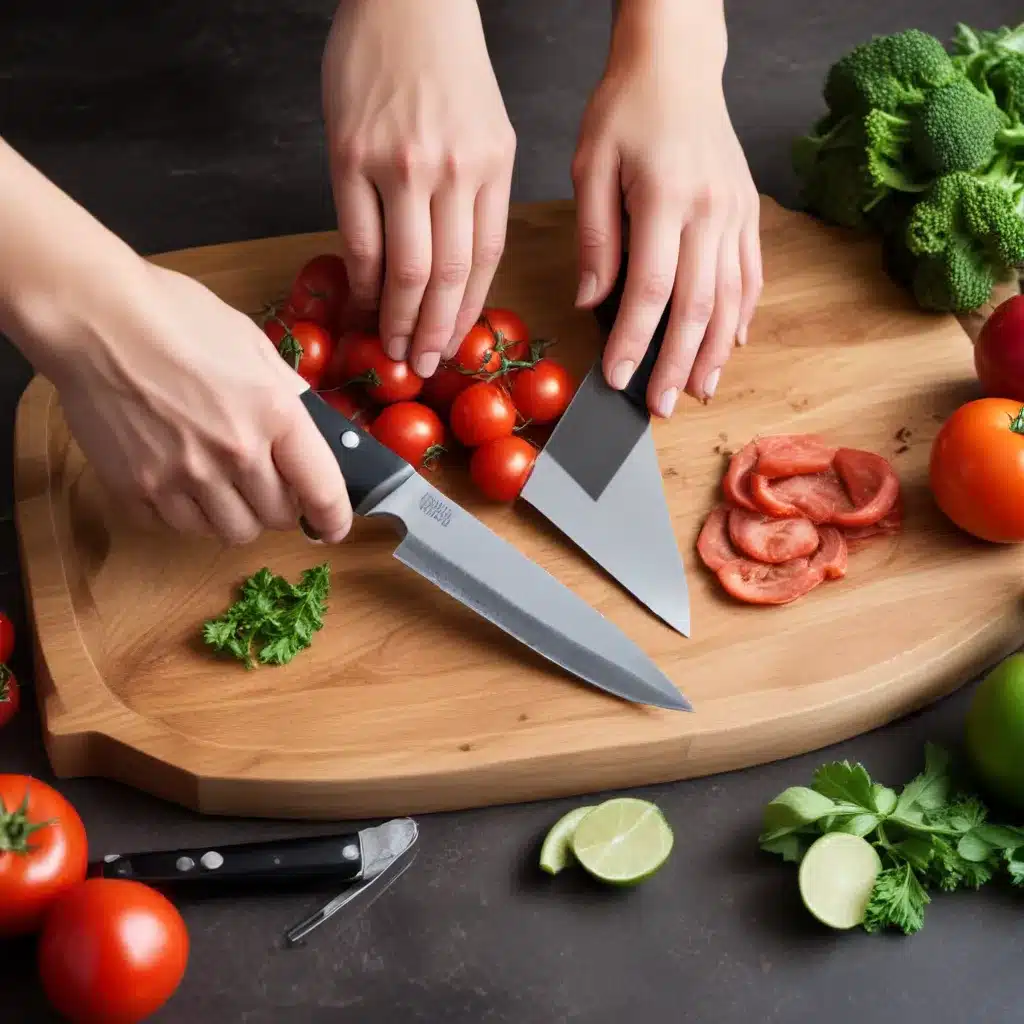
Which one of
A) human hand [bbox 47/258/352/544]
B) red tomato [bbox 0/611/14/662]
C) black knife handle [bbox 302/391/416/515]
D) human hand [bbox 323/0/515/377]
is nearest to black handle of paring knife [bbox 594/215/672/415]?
human hand [bbox 323/0/515/377]

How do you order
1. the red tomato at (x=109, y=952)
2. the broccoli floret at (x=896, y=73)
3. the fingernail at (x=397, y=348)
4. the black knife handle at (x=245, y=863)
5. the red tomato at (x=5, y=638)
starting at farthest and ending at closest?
the broccoli floret at (x=896, y=73) → the fingernail at (x=397, y=348) → the red tomato at (x=5, y=638) → the black knife handle at (x=245, y=863) → the red tomato at (x=109, y=952)

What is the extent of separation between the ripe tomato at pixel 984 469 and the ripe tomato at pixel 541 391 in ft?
1.89

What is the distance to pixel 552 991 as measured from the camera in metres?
1.69

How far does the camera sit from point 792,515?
2.01 m

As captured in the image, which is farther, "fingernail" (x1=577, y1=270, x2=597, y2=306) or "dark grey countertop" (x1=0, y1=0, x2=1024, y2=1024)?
"fingernail" (x1=577, y1=270, x2=597, y2=306)

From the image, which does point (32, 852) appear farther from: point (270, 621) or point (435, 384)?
point (435, 384)

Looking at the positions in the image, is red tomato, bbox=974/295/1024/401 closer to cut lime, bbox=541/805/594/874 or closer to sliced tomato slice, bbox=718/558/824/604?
sliced tomato slice, bbox=718/558/824/604

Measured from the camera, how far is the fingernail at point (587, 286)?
2.04 m

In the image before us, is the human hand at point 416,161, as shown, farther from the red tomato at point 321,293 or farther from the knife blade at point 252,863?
the knife blade at point 252,863

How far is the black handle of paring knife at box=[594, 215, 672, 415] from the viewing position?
2.08 metres

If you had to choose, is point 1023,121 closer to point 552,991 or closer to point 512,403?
point 512,403

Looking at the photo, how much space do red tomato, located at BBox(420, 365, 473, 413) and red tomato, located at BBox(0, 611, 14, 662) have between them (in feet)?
2.33

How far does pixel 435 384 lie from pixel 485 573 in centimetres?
40

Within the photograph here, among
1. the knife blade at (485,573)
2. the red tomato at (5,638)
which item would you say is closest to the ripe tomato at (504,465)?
the knife blade at (485,573)
